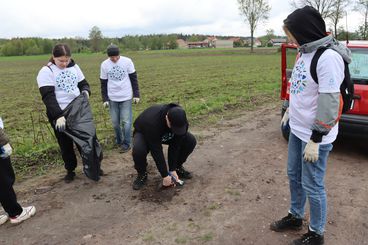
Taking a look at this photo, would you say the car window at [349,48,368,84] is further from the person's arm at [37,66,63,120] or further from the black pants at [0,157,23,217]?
the black pants at [0,157,23,217]

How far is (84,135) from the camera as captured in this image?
→ 4.19 meters

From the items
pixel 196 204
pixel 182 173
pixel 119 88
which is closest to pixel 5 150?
pixel 196 204

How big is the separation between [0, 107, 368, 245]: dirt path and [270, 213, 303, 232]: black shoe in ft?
0.22

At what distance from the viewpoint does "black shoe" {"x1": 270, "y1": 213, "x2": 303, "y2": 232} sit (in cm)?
320

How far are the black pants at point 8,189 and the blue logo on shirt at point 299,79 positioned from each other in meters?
2.68

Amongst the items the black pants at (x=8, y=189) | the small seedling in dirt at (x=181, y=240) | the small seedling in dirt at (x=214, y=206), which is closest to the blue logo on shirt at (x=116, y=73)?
the black pants at (x=8, y=189)

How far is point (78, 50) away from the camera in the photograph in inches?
3073

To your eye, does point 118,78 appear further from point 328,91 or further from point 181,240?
point 328,91

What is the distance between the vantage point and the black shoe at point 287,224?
3.20 meters

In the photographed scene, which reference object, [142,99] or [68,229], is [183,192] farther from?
[142,99]

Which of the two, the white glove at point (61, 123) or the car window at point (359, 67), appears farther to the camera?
the car window at point (359, 67)

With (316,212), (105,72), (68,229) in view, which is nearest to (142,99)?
(105,72)

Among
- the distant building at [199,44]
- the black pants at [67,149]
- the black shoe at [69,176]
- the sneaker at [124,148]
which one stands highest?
the distant building at [199,44]

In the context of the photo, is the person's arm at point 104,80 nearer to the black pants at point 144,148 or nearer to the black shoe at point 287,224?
the black pants at point 144,148
